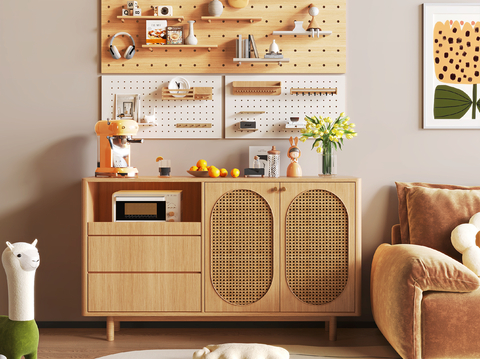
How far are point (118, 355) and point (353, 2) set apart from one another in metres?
2.60

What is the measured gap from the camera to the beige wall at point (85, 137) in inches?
101

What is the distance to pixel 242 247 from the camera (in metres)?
2.22

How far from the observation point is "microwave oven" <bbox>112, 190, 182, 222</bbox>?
7.33 feet

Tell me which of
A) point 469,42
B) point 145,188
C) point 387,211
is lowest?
point 387,211

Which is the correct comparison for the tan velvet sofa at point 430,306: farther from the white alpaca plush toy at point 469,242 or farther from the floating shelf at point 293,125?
the floating shelf at point 293,125

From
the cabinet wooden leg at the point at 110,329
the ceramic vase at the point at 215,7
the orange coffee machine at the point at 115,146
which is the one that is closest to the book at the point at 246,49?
the ceramic vase at the point at 215,7

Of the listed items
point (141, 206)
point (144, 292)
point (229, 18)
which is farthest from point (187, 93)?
point (144, 292)

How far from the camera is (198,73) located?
8.42 ft

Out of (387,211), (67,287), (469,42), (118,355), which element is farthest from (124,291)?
(469,42)

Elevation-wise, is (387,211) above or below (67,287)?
above

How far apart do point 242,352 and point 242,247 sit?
57 centimetres

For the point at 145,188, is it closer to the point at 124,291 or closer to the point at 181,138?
the point at 181,138

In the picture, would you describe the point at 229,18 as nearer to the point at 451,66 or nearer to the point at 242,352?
the point at 451,66

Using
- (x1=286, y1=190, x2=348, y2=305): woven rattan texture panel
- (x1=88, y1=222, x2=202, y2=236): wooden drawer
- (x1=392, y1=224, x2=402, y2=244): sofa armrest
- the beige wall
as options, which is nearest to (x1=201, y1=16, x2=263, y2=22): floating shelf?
the beige wall
